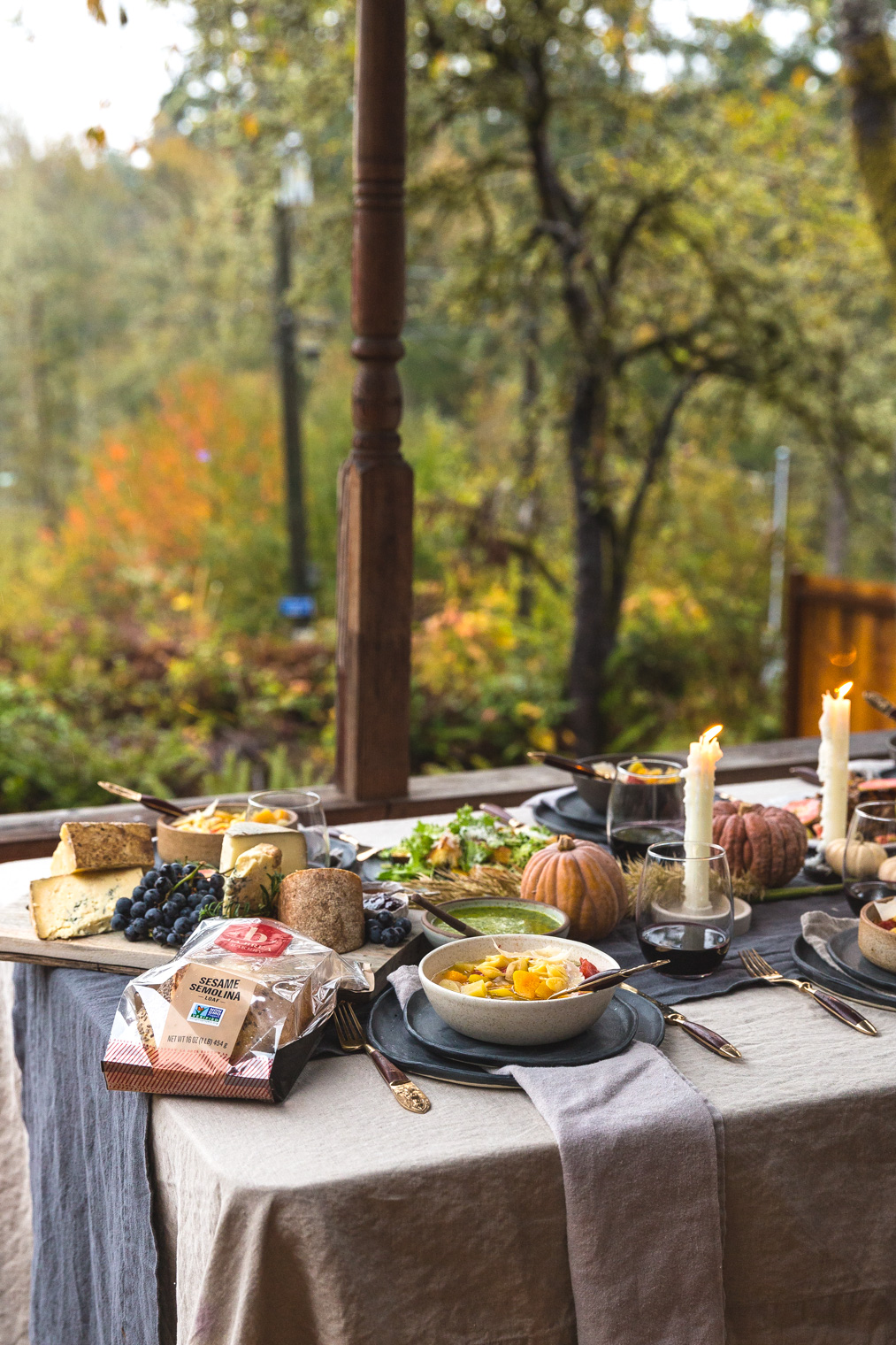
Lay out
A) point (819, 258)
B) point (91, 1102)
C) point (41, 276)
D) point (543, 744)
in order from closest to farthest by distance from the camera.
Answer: point (91, 1102)
point (543, 744)
point (819, 258)
point (41, 276)

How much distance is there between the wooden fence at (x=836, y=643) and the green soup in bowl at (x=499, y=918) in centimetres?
372

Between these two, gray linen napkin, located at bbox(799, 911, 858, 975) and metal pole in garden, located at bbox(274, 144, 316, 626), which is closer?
gray linen napkin, located at bbox(799, 911, 858, 975)

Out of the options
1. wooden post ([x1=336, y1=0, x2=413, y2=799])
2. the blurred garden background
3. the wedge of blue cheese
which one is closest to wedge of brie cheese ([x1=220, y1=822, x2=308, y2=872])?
the wedge of blue cheese

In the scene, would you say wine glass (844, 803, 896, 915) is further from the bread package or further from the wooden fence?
the wooden fence

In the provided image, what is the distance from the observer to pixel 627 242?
15.6ft

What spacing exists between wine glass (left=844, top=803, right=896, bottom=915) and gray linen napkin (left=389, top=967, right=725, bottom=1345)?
0.51 metres

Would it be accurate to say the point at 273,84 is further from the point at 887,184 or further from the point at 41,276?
the point at 41,276

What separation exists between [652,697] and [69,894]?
4.59 metres

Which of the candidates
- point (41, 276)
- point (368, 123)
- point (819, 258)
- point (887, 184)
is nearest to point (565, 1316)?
point (368, 123)

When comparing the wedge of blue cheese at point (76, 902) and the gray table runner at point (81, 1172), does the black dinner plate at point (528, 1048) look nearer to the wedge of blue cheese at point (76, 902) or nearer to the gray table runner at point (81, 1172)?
the gray table runner at point (81, 1172)

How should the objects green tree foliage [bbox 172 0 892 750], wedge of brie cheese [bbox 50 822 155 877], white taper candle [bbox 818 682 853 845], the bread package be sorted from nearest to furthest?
the bread package < wedge of brie cheese [bbox 50 822 155 877] < white taper candle [bbox 818 682 853 845] < green tree foliage [bbox 172 0 892 750]

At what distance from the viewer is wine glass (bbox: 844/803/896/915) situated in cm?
139

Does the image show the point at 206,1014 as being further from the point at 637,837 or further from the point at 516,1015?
the point at 637,837

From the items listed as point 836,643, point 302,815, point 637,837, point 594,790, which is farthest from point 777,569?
point 302,815
